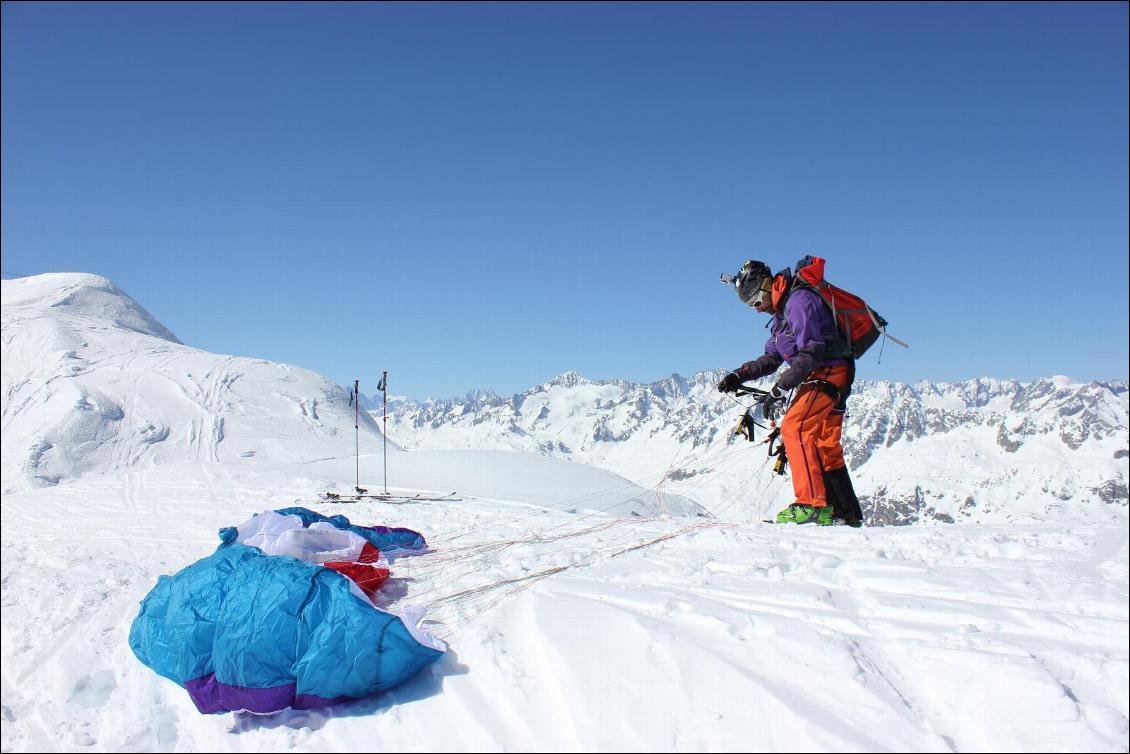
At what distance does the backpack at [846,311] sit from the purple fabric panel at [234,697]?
5894mm

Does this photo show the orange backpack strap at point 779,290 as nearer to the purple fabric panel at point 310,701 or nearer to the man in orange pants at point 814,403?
the man in orange pants at point 814,403

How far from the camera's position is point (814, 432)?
659cm

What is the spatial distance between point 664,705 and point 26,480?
4225 centimetres

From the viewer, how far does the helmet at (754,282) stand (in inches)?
285

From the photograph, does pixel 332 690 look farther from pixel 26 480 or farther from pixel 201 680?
pixel 26 480

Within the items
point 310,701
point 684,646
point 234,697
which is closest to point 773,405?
point 684,646

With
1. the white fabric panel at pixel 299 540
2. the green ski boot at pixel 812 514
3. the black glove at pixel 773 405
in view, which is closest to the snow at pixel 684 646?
the green ski boot at pixel 812 514

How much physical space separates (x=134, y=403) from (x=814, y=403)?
47.6 m

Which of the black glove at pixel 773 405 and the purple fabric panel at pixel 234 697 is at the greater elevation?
the black glove at pixel 773 405

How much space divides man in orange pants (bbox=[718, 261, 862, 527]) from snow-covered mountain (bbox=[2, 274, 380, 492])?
1326 inches

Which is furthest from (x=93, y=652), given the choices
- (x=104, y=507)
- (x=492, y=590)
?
(x=104, y=507)

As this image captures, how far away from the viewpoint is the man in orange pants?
6449mm

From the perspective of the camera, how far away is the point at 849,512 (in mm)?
6766

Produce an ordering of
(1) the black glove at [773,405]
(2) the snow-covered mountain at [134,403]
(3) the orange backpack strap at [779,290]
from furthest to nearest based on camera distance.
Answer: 1. (2) the snow-covered mountain at [134,403]
2. (1) the black glove at [773,405]
3. (3) the orange backpack strap at [779,290]
